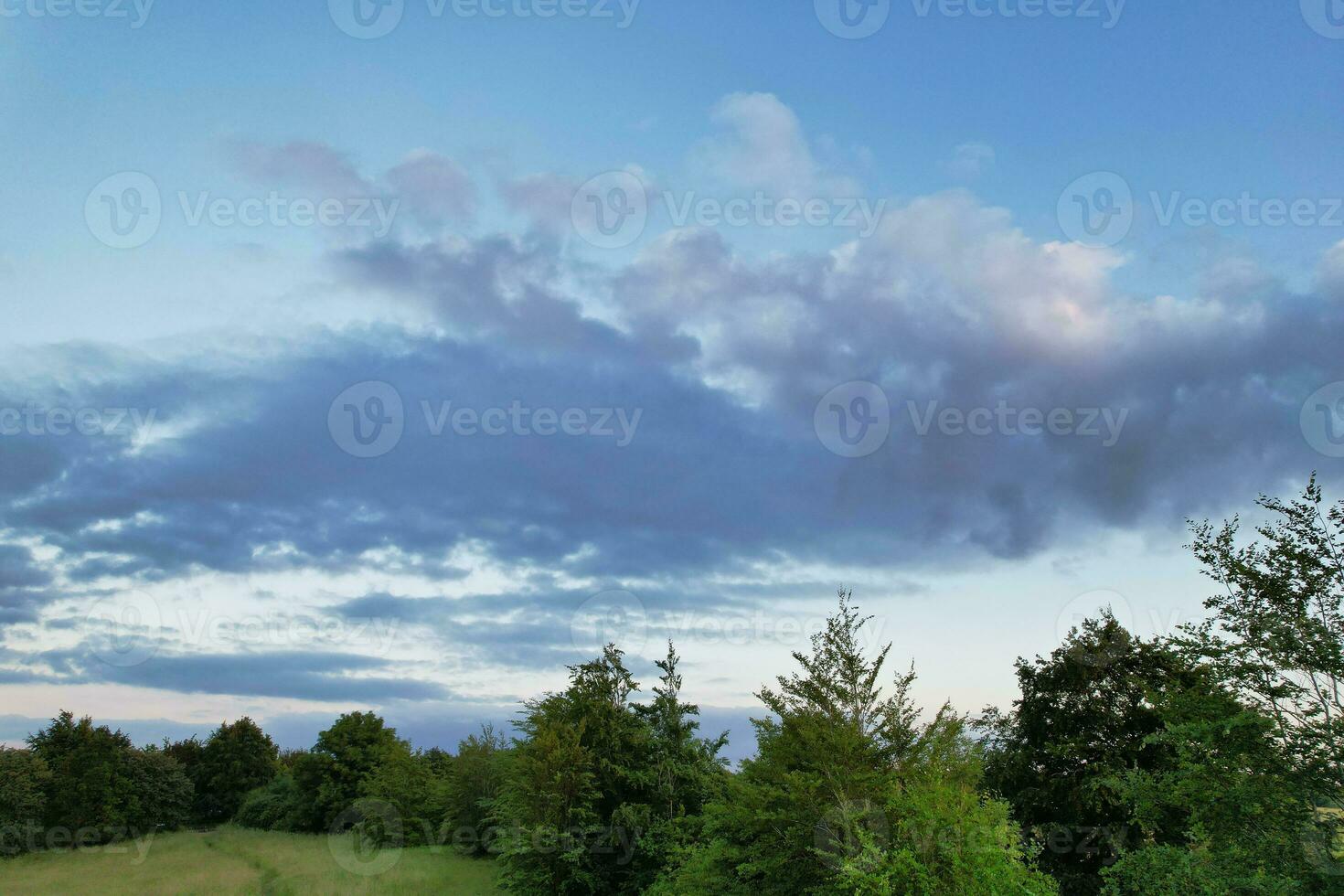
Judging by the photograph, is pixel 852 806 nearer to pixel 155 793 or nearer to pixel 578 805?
pixel 578 805

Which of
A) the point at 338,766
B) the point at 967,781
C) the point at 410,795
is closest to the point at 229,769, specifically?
the point at 338,766

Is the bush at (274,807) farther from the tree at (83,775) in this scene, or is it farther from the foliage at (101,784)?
the tree at (83,775)

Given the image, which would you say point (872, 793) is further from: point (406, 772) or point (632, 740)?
point (406, 772)

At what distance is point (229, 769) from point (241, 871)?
6162cm

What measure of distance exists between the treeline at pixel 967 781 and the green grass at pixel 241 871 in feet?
14.5

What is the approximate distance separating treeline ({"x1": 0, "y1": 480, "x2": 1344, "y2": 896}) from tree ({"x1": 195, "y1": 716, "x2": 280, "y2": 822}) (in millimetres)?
31885

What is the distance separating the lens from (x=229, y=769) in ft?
333

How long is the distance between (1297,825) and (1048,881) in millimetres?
6125

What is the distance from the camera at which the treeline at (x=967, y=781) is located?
19.0m

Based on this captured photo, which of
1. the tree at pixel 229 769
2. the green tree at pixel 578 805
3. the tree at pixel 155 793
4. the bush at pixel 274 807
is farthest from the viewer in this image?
the tree at pixel 229 769

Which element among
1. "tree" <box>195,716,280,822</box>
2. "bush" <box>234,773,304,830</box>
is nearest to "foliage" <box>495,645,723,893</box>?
"bush" <box>234,773,304,830</box>

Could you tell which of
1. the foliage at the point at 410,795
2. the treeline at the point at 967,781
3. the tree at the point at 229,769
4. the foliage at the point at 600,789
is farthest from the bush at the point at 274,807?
the foliage at the point at 600,789

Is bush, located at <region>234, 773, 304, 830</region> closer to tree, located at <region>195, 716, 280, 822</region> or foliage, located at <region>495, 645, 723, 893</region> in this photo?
tree, located at <region>195, 716, 280, 822</region>

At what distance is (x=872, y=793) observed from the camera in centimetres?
2125
